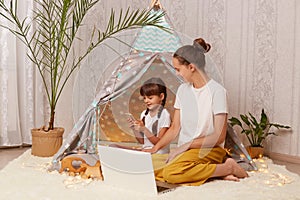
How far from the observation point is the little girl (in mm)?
2260

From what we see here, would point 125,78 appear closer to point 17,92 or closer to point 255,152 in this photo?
point 255,152

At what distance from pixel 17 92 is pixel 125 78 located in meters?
1.25

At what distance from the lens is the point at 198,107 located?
2.39m

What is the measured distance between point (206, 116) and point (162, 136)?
0.88 feet

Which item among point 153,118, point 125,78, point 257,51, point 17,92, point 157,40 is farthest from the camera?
point 17,92

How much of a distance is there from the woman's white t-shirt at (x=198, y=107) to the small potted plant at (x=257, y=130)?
77 centimetres

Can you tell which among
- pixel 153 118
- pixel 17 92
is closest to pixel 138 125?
pixel 153 118

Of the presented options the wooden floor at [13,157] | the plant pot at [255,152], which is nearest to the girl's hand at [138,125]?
the wooden floor at [13,157]

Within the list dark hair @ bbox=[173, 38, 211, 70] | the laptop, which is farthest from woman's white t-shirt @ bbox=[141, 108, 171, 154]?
dark hair @ bbox=[173, 38, 211, 70]

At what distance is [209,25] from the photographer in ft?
11.7

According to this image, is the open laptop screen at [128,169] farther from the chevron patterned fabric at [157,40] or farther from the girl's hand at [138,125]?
the chevron patterned fabric at [157,40]

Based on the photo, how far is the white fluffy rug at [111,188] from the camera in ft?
6.91

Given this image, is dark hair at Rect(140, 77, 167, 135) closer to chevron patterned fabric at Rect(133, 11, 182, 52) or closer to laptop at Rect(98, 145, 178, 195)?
laptop at Rect(98, 145, 178, 195)

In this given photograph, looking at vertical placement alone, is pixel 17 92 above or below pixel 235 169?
above
